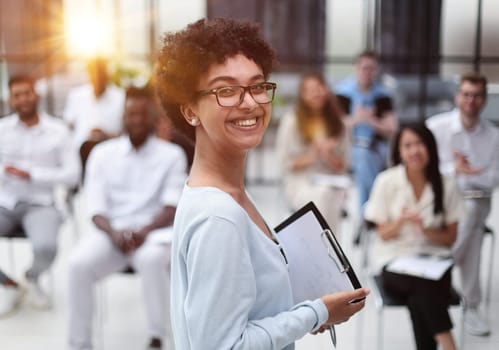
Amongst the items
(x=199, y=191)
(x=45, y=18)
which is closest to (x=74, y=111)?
(x=45, y=18)

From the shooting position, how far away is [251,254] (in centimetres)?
117

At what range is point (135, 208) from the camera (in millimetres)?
3842

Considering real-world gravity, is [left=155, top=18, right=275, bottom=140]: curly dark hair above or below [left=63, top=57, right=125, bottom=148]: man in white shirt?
above

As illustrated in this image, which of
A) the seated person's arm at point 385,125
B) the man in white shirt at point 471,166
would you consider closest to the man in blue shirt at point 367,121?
the seated person's arm at point 385,125

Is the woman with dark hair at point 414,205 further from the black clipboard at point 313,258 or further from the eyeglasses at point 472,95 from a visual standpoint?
the black clipboard at point 313,258

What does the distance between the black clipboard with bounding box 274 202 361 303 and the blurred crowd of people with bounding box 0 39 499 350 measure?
1757 millimetres

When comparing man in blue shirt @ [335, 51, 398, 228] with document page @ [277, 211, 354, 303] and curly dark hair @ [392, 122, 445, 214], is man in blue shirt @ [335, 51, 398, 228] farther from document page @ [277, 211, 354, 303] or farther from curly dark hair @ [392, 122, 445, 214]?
document page @ [277, 211, 354, 303]

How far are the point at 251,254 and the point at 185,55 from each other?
375 mm

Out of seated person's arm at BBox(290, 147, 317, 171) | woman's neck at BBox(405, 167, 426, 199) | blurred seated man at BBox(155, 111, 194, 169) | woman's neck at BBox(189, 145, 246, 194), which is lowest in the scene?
seated person's arm at BBox(290, 147, 317, 171)

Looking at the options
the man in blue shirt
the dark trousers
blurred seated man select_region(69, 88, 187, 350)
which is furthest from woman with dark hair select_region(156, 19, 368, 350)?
the man in blue shirt

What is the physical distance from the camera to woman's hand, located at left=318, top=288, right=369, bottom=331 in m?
1.29

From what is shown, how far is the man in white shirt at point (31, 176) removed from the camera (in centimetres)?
414

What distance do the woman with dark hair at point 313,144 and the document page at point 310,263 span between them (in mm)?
3146

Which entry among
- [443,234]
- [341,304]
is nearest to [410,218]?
[443,234]
